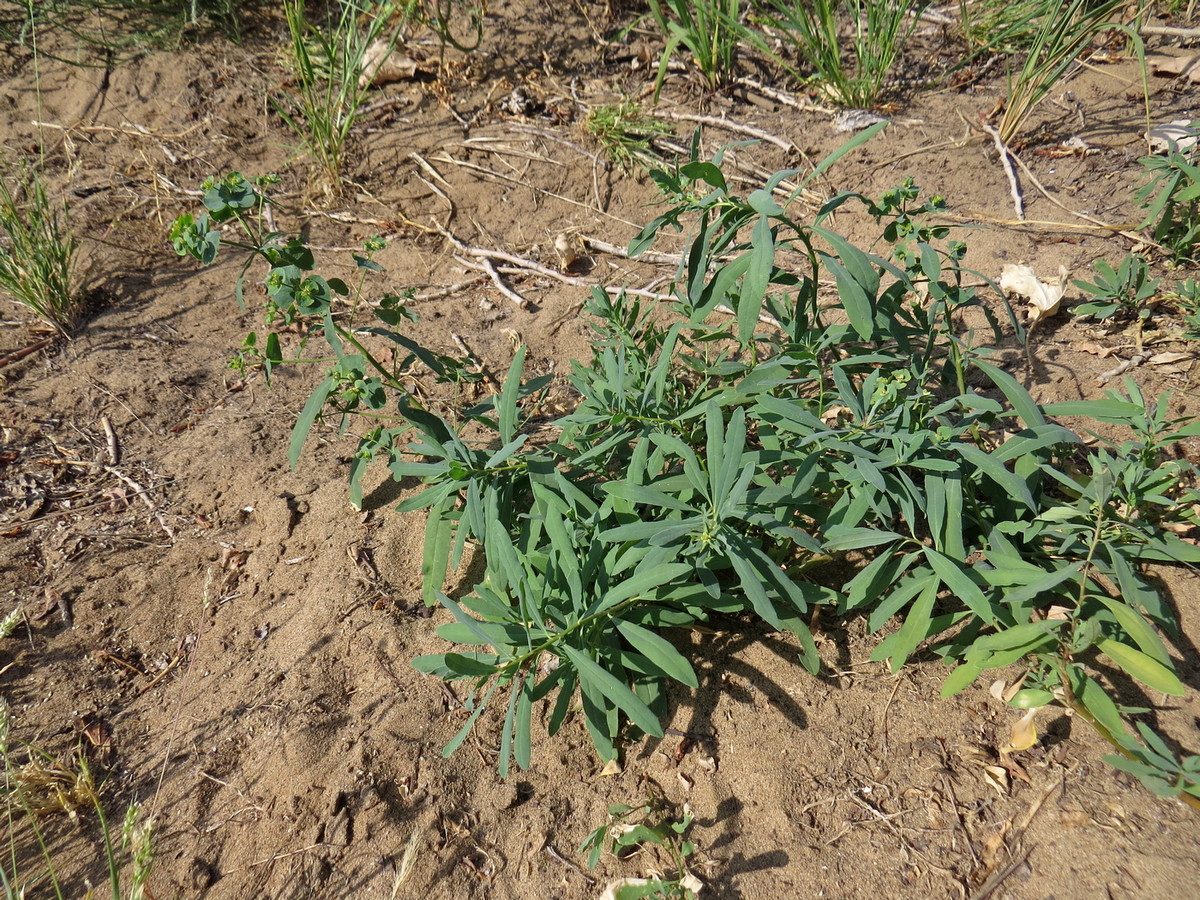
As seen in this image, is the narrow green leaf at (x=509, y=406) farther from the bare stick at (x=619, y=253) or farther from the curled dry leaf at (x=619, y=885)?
the bare stick at (x=619, y=253)

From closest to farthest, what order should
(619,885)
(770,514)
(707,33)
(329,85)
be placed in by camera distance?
(619,885), (770,514), (329,85), (707,33)

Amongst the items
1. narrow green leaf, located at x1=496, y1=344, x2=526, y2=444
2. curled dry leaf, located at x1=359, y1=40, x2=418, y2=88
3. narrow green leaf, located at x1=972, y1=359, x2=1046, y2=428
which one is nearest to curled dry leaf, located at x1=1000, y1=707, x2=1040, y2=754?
narrow green leaf, located at x1=972, y1=359, x2=1046, y2=428

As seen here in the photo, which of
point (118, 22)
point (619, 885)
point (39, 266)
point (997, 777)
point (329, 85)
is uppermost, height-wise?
point (118, 22)

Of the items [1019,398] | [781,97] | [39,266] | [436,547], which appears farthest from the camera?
[781,97]

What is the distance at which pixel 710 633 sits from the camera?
2.13 meters

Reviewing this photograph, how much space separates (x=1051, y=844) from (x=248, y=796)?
182cm

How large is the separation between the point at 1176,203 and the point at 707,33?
2.22 metres

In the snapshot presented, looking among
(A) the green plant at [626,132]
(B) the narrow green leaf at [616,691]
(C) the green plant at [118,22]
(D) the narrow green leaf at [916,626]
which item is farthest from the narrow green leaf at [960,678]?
(C) the green plant at [118,22]

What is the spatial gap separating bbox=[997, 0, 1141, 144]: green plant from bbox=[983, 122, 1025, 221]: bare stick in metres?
0.03

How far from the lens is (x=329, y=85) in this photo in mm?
3787

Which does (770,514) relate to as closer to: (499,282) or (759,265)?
(759,265)

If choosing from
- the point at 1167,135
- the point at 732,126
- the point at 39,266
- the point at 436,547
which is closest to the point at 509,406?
the point at 436,547

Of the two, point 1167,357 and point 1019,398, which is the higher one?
point 1019,398

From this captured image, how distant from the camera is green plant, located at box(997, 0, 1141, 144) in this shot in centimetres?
310
